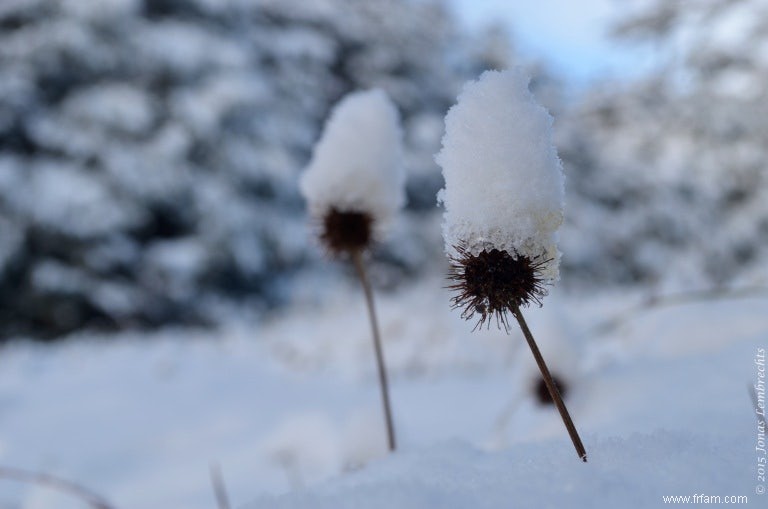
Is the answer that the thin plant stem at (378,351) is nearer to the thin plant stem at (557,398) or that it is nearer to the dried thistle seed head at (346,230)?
the dried thistle seed head at (346,230)

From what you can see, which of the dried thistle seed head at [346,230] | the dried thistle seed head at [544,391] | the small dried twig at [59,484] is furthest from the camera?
the dried thistle seed head at [544,391]

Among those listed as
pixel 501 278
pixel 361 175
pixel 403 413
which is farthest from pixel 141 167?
pixel 501 278

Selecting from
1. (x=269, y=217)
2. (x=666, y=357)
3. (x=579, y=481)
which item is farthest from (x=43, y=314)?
(x=579, y=481)

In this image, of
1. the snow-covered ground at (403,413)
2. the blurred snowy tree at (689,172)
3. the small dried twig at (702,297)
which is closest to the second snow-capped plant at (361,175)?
the snow-covered ground at (403,413)

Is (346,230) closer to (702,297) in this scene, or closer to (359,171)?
(359,171)

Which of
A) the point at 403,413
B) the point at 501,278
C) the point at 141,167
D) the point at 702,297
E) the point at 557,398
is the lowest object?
the point at 557,398

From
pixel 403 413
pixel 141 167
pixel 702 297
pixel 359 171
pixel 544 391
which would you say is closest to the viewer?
pixel 359 171

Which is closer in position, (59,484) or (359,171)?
(59,484)
